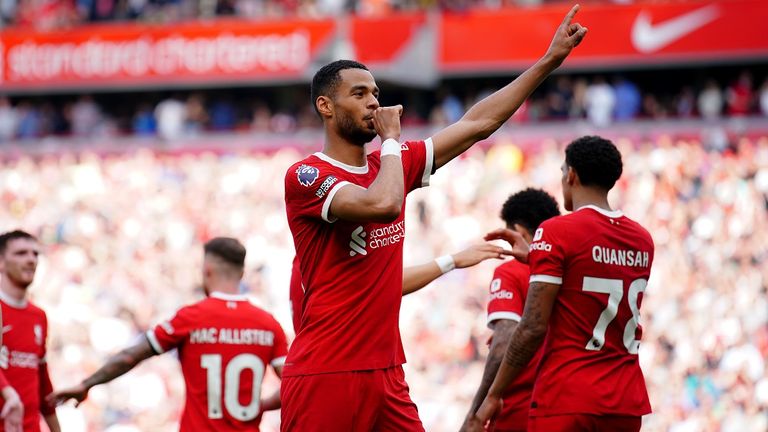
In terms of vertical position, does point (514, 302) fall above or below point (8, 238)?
below

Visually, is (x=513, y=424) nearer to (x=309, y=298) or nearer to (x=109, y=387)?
(x=309, y=298)

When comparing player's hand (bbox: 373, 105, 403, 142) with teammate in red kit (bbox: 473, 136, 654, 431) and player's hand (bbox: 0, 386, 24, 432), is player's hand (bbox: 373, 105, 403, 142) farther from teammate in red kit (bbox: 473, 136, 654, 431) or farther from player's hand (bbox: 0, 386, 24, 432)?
player's hand (bbox: 0, 386, 24, 432)

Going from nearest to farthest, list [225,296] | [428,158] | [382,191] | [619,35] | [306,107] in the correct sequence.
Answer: [382,191] → [428,158] → [225,296] → [619,35] → [306,107]

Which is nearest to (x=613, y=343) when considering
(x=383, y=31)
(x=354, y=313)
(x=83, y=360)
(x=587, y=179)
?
(x=587, y=179)

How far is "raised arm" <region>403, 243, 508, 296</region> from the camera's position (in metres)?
6.55

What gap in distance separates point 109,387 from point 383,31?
9.37 meters

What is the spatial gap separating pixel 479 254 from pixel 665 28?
16.8m

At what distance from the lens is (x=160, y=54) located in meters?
27.0

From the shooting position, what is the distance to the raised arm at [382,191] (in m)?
5.12

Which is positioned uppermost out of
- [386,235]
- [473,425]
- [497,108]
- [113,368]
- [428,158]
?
[497,108]

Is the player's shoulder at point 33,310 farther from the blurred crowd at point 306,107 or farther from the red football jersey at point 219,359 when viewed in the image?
the blurred crowd at point 306,107

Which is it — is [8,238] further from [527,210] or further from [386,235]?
[386,235]

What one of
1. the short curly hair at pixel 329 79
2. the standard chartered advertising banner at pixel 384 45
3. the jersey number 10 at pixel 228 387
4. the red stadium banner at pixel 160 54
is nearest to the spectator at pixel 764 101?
the standard chartered advertising banner at pixel 384 45

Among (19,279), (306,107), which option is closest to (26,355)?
(19,279)
